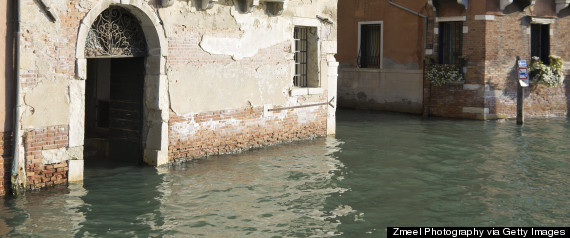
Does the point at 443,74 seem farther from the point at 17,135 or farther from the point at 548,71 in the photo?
the point at 17,135

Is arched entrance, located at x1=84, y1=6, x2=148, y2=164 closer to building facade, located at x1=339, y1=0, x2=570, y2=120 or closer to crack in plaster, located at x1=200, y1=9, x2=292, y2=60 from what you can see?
crack in plaster, located at x1=200, y1=9, x2=292, y2=60

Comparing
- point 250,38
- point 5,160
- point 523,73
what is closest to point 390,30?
point 523,73

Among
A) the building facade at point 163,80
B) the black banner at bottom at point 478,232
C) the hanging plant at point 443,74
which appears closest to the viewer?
the black banner at bottom at point 478,232

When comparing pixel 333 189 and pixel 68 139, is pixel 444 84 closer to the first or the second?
pixel 333 189

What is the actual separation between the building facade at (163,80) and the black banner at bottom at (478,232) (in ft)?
14.2

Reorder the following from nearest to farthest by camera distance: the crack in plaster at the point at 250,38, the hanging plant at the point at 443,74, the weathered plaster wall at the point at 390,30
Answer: the crack in plaster at the point at 250,38, the hanging plant at the point at 443,74, the weathered plaster wall at the point at 390,30

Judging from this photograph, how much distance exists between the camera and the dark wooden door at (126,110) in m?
10.1

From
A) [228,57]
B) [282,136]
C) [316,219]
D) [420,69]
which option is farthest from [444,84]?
[316,219]

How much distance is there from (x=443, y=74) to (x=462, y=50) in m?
0.77

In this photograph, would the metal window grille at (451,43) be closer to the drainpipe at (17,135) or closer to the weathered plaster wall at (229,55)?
the weathered plaster wall at (229,55)

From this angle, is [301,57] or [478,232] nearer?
[478,232]

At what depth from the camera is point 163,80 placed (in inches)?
386

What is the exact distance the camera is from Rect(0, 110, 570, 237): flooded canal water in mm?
6828

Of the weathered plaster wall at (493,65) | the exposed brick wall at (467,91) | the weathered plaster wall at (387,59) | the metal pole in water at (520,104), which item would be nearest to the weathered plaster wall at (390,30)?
the weathered plaster wall at (387,59)
